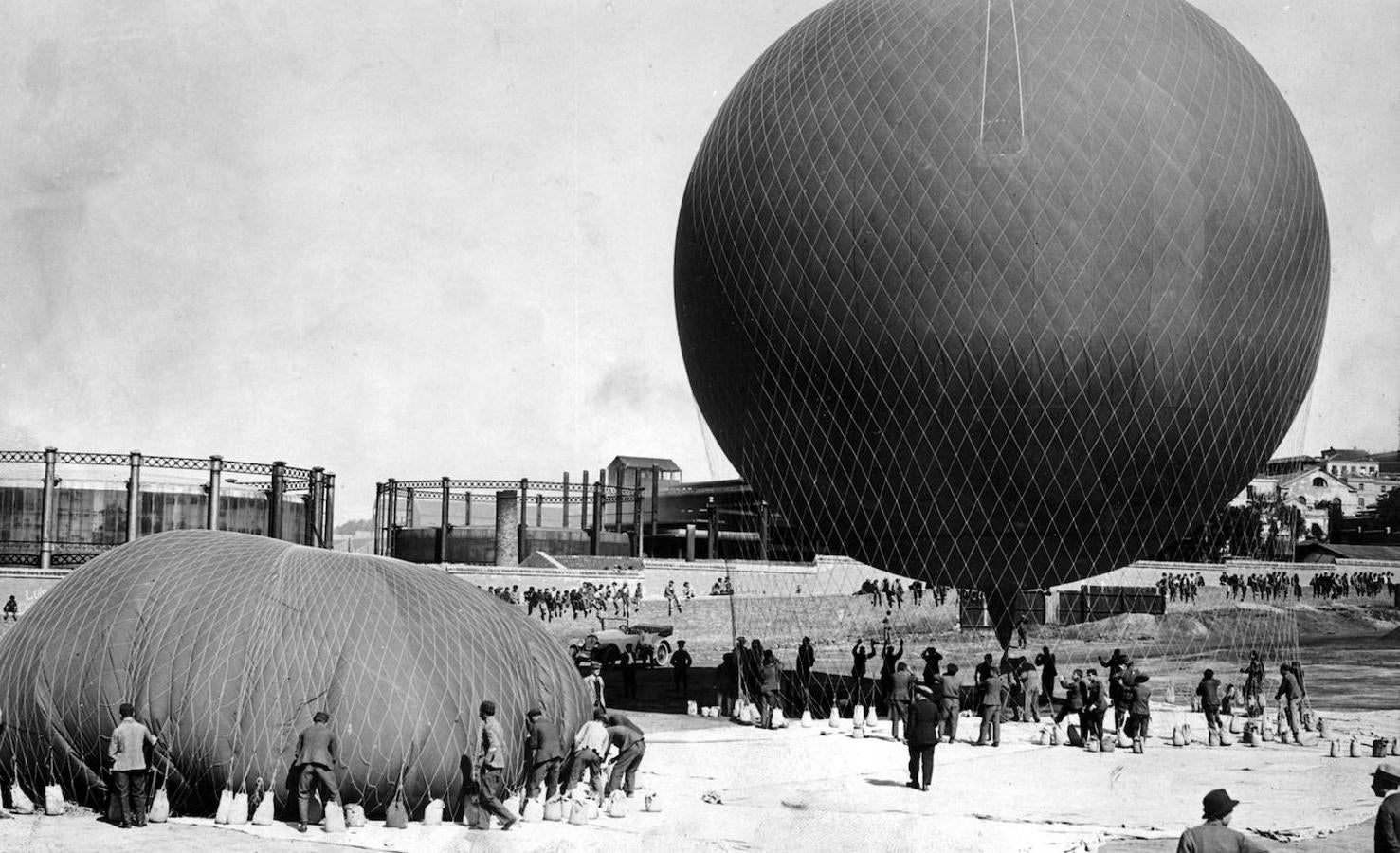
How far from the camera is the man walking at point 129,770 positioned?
448 inches

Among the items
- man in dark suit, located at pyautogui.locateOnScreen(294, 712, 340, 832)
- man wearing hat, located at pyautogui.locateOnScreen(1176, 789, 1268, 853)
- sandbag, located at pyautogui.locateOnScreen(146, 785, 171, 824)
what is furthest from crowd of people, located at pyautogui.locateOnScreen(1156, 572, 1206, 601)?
man wearing hat, located at pyautogui.locateOnScreen(1176, 789, 1268, 853)

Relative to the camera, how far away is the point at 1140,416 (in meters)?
18.3

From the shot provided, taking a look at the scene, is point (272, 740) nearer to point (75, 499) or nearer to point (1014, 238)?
point (1014, 238)

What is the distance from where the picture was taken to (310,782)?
11.6m

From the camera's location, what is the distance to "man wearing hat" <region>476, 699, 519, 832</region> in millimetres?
11805

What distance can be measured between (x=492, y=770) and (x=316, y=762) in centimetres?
151

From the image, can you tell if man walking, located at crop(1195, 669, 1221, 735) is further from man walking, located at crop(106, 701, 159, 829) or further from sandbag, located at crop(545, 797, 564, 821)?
man walking, located at crop(106, 701, 159, 829)

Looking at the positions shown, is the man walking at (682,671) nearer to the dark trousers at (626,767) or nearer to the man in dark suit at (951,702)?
the man in dark suit at (951,702)

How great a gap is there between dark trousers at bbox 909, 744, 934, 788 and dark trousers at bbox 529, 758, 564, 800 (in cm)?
401

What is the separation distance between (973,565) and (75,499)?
4411 centimetres

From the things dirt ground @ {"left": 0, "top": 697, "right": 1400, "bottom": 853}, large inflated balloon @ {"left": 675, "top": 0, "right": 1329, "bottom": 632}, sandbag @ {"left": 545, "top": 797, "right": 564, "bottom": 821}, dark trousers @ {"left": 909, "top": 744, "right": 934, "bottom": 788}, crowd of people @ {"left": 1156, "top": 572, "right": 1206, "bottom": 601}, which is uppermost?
large inflated balloon @ {"left": 675, "top": 0, "right": 1329, "bottom": 632}

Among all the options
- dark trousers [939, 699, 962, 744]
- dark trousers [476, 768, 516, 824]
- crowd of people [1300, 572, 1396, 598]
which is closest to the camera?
dark trousers [476, 768, 516, 824]

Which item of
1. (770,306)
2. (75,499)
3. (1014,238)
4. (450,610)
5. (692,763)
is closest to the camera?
(450,610)

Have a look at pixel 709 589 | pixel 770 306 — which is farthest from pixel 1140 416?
pixel 709 589
